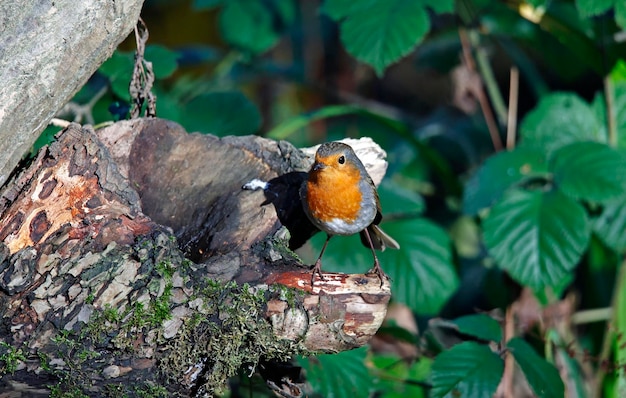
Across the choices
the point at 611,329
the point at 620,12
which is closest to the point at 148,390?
the point at 611,329

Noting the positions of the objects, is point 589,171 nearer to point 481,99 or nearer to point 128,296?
point 481,99

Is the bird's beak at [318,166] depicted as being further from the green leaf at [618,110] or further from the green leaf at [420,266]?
the green leaf at [618,110]

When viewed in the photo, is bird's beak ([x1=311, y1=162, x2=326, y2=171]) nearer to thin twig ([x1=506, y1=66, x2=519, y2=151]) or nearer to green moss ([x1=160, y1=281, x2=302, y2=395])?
green moss ([x1=160, y1=281, x2=302, y2=395])

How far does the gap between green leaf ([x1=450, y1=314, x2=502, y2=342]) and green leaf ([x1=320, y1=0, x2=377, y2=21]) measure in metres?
1.52

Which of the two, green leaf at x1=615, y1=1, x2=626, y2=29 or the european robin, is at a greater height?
green leaf at x1=615, y1=1, x2=626, y2=29

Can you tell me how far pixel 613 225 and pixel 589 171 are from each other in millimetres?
417

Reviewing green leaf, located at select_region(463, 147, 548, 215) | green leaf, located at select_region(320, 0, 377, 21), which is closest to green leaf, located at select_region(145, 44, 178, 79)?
green leaf, located at select_region(320, 0, 377, 21)

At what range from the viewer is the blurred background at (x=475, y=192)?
2980 millimetres

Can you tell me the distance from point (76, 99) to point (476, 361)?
6.52 feet

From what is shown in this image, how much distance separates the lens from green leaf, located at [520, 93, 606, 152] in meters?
3.56

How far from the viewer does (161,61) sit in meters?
3.08

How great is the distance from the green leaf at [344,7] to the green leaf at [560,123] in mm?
1024

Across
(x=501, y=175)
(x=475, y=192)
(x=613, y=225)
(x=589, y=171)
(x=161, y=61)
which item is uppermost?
(x=161, y=61)

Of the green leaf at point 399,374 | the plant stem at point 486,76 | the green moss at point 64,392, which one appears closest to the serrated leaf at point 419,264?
the green leaf at point 399,374
